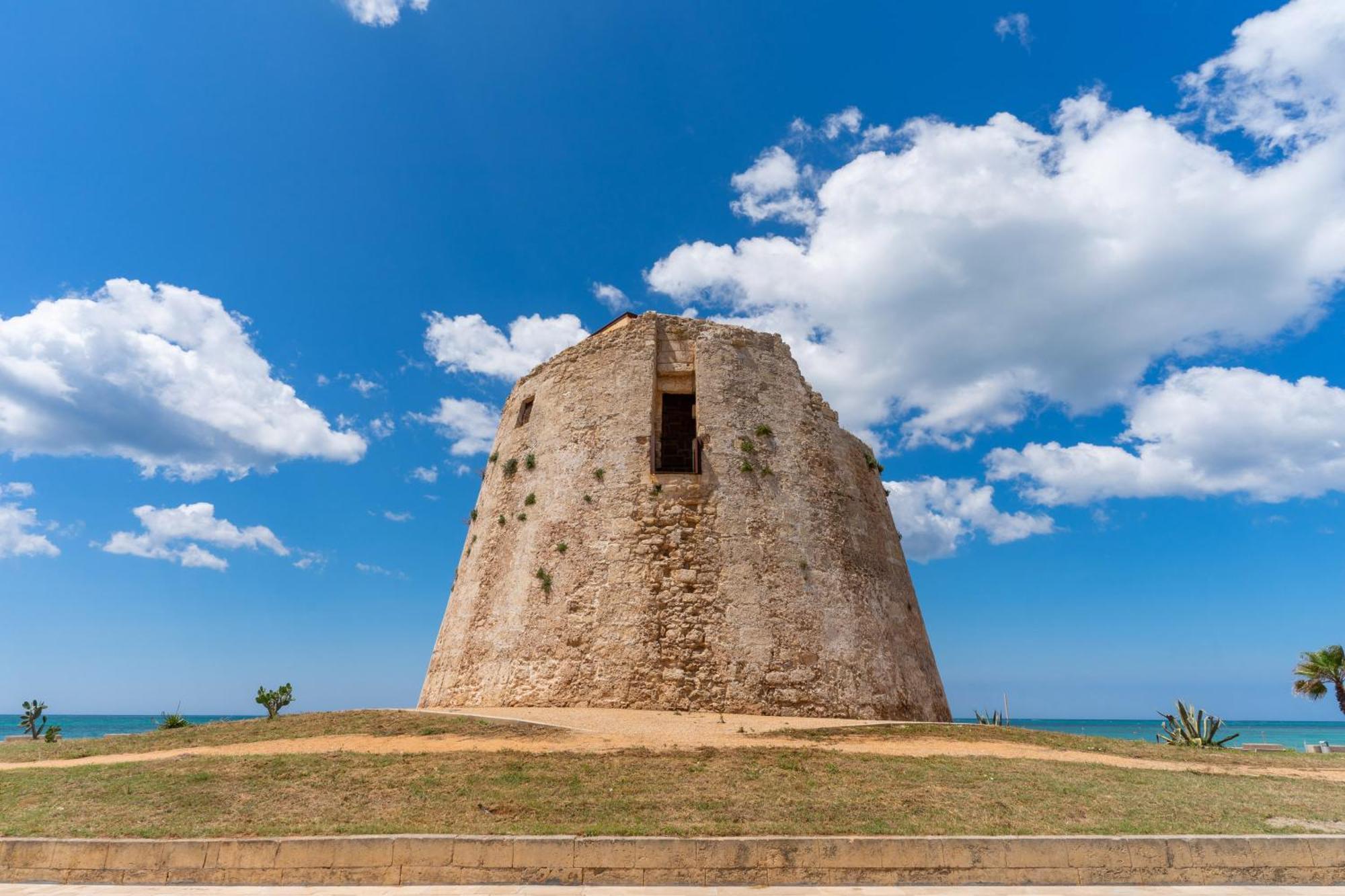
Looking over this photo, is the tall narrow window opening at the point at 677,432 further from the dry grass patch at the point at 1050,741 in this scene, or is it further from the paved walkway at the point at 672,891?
the paved walkway at the point at 672,891

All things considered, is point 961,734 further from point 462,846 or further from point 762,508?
point 462,846

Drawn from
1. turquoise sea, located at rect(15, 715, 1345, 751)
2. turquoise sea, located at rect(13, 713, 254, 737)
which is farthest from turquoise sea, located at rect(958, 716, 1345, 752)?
turquoise sea, located at rect(13, 713, 254, 737)

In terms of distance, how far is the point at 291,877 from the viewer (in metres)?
6.04

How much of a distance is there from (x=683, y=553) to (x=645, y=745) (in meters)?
5.32

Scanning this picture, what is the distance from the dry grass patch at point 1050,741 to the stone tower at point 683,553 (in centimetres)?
199

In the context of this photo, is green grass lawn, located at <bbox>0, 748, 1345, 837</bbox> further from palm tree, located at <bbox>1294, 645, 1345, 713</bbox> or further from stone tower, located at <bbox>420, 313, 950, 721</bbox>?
palm tree, located at <bbox>1294, 645, 1345, 713</bbox>

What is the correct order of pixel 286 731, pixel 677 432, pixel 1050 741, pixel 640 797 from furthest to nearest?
pixel 677 432 → pixel 1050 741 → pixel 286 731 → pixel 640 797

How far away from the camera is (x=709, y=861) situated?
5.94 m

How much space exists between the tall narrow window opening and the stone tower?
2.1 inches

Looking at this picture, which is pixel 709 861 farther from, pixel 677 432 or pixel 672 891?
pixel 677 432

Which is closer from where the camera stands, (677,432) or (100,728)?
(677,432)

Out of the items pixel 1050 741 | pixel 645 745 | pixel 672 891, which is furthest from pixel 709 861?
pixel 1050 741

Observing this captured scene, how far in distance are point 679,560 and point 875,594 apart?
4.61 meters

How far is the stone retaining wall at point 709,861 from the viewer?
5949 millimetres
